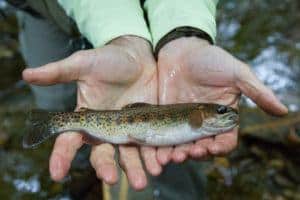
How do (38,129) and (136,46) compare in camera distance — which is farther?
(136,46)

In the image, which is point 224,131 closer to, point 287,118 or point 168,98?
point 168,98

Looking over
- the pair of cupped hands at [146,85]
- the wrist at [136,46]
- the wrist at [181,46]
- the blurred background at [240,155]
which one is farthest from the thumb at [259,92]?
the blurred background at [240,155]

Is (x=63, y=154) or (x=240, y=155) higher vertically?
(x=63, y=154)

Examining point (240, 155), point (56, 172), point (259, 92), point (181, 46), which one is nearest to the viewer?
point (56, 172)

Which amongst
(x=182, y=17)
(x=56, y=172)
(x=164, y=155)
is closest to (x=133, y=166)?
(x=164, y=155)

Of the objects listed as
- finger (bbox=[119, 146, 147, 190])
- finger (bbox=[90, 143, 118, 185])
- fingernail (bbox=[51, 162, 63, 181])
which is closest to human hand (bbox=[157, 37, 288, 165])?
finger (bbox=[119, 146, 147, 190])

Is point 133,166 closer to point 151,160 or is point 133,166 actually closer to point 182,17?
point 151,160

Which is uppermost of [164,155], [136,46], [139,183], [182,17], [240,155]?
[182,17]

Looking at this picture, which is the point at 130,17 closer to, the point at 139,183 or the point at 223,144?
the point at 223,144

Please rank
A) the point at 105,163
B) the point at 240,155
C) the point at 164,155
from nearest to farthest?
1. the point at 105,163
2. the point at 164,155
3. the point at 240,155
